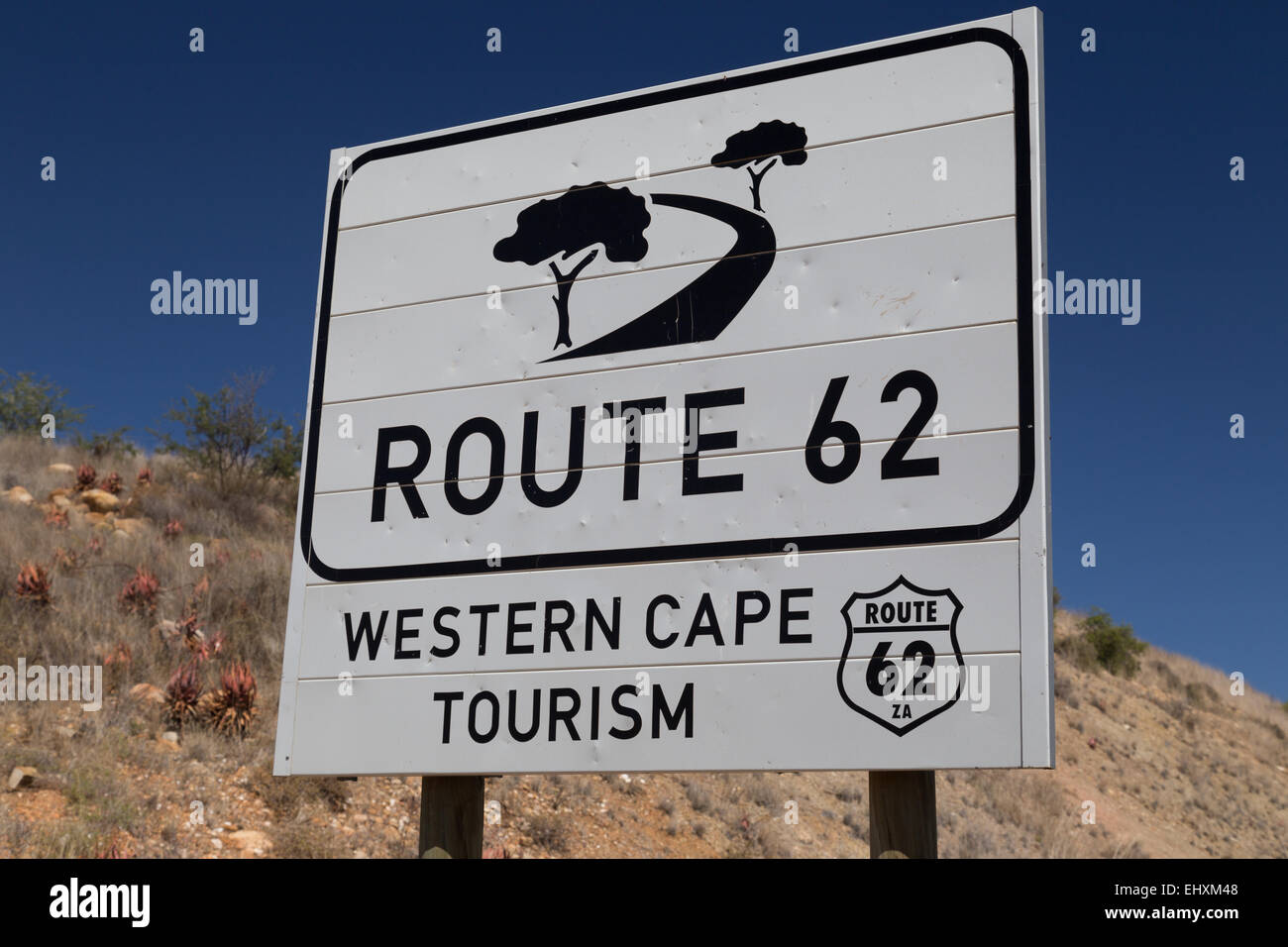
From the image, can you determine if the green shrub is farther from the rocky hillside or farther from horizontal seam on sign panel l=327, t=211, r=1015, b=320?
horizontal seam on sign panel l=327, t=211, r=1015, b=320

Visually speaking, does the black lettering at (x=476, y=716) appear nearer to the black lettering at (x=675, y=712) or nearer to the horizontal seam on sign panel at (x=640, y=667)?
the horizontal seam on sign panel at (x=640, y=667)

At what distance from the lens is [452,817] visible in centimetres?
406

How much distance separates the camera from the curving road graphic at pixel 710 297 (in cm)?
389

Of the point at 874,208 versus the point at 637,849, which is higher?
the point at 874,208

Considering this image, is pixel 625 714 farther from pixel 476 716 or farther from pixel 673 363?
pixel 673 363

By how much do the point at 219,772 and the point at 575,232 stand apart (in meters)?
6.17

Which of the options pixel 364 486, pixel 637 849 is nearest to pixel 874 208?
pixel 364 486

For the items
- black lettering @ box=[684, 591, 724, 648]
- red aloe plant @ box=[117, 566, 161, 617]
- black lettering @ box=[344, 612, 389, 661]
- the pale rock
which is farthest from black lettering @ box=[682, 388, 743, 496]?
the pale rock

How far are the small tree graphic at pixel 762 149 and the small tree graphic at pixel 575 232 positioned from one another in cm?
39

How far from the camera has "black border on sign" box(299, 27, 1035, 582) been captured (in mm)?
3377

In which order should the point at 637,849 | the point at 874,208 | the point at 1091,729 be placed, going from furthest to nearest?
1. the point at 1091,729
2. the point at 637,849
3. the point at 874,208
